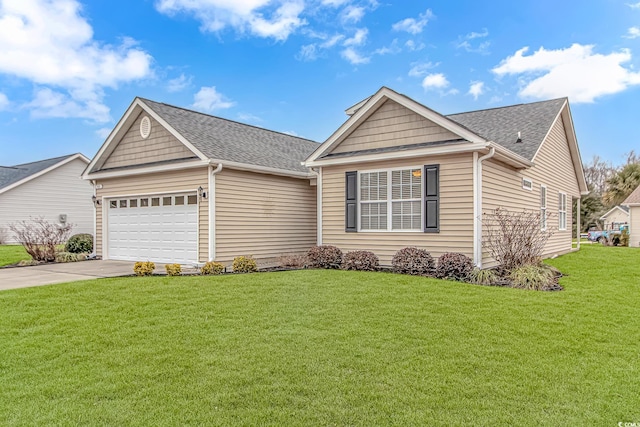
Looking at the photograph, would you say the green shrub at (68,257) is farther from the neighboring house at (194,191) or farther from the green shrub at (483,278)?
the green shrub at (483,278)

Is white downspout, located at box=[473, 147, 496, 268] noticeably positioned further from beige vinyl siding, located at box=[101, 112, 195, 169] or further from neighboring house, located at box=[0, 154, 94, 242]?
neighboring house, located at box=[0, 154, 94, 242]

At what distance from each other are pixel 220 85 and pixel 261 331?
56.1 feet

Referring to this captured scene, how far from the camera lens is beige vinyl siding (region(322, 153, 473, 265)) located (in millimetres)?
9766

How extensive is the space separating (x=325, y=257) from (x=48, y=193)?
21.5m

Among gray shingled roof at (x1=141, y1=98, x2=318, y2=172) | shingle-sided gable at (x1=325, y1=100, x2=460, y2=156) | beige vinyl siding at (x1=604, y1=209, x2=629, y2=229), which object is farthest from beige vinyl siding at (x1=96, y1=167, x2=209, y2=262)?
beige vinyl siding at (x1=604, y1=209, x2=629, y2=229)

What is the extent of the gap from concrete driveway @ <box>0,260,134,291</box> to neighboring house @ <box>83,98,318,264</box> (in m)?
1.46

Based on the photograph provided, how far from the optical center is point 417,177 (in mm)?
10508

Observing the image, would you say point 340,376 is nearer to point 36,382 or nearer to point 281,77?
point 36,382

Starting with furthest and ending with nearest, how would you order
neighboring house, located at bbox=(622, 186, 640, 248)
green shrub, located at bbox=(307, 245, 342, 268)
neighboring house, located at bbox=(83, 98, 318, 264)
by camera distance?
neighboring house, located at bbox=(622, 186, 640, 248), neighboring house, located at bbox=(83, 98, 318, 264), green shrub, located at bbox=(307, 245, 342, 268)

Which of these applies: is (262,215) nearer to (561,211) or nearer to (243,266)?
(243,266)

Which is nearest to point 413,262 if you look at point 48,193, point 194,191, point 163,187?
point 194,191

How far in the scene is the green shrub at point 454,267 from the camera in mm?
9148

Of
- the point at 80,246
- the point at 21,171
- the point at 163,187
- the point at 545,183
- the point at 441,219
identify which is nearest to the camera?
the point at 441,219

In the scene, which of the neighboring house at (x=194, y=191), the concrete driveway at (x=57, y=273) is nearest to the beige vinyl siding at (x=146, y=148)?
the neighboring house at (x=194, y=191)
